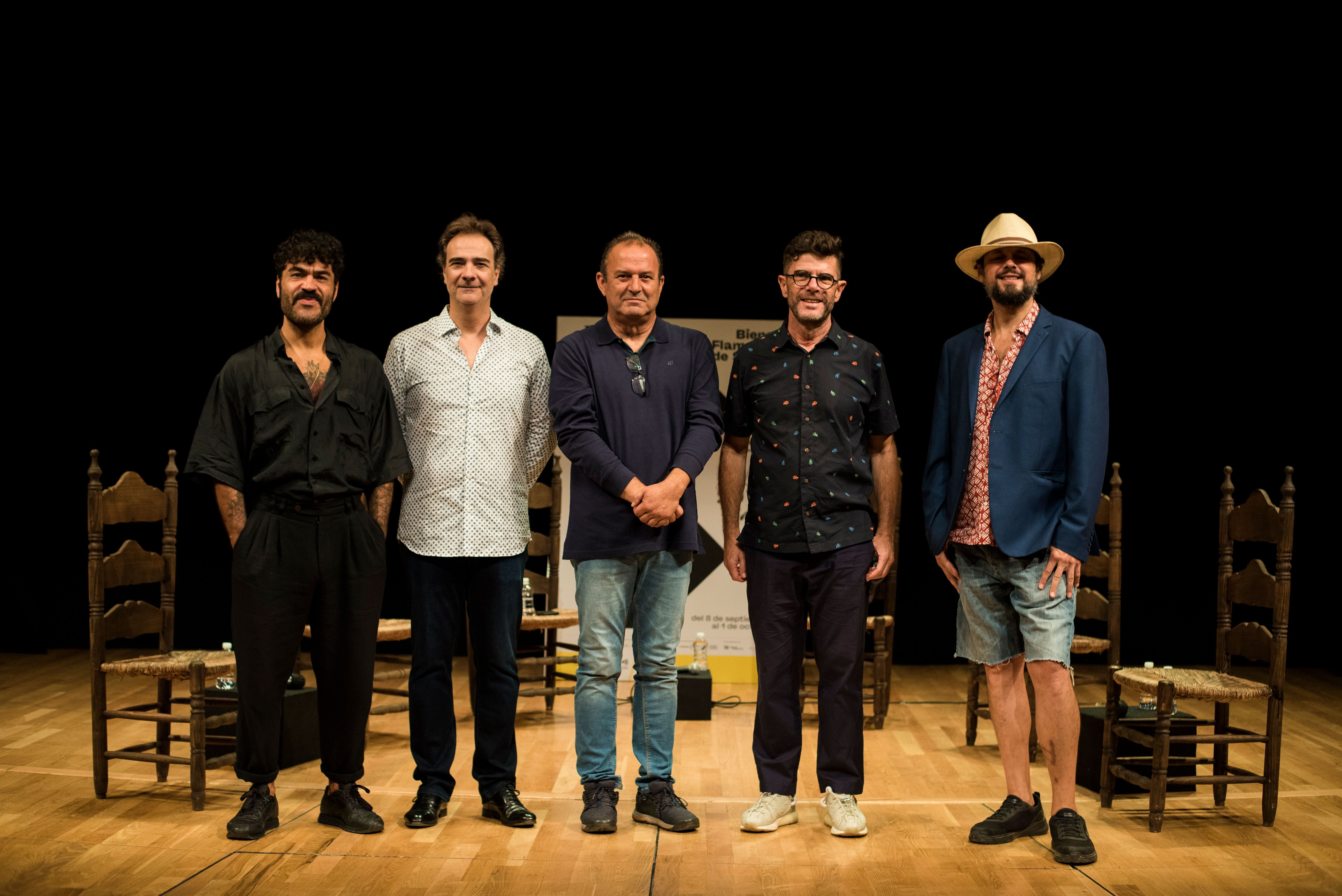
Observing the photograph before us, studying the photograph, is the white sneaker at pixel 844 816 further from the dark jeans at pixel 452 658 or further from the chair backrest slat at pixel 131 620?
the chair backrest slat at pixel 131 620

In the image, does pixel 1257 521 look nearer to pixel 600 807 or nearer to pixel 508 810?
pixel 600 807

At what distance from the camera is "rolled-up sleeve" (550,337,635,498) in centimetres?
289

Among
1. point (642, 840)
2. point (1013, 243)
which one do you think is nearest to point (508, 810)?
point (642, 840)

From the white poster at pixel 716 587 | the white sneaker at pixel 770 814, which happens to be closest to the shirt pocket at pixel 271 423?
the white sneaker at pixel 770 814

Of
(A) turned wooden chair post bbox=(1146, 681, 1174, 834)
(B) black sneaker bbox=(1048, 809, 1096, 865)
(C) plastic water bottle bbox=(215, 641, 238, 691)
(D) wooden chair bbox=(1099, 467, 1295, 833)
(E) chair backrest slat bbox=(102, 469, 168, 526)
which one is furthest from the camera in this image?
(C) plastic water bottle bbox=(215, 641, 238, 691)

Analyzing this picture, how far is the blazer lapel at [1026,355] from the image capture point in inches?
114

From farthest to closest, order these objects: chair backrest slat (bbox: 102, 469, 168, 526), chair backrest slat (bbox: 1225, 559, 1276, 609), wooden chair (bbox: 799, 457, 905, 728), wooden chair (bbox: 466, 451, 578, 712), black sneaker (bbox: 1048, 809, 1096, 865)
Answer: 1. wooden chair (bbox: 466, 451, 578, 712)
2. wooden chair (bbox: 799, 457, 905, 728)
3. chair backrest slat (bbox: 102, 469, 168, 526)
4. chair backrest slat (bbox: 1225, 559, 1276, 609)
5. black sneaker (bbox: 1048, 809, 1096, 865)

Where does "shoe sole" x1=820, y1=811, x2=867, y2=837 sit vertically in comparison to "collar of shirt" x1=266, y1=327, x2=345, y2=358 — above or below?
below

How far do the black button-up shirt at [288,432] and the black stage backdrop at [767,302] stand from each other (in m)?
3.21

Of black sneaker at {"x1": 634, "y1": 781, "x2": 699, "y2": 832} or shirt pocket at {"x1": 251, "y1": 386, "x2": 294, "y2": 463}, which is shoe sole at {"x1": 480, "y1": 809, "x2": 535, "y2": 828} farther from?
shirt pocket at {"x1": 251, "y1": 386, "x2": 294, "y2": 463}

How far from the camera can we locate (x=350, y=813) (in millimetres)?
3035

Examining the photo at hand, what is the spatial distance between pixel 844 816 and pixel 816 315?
1.43 metres

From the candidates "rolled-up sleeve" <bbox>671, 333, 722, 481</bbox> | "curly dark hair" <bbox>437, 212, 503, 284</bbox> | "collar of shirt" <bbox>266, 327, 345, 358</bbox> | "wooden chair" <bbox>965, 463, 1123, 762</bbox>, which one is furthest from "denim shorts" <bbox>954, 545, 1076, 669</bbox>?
"collar of shirt" <bbox>266, 327, 345, 358</bbox>

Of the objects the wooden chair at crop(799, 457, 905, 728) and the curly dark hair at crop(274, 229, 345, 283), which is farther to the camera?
the wooden chair at crop(799, 457, 905, 728)
